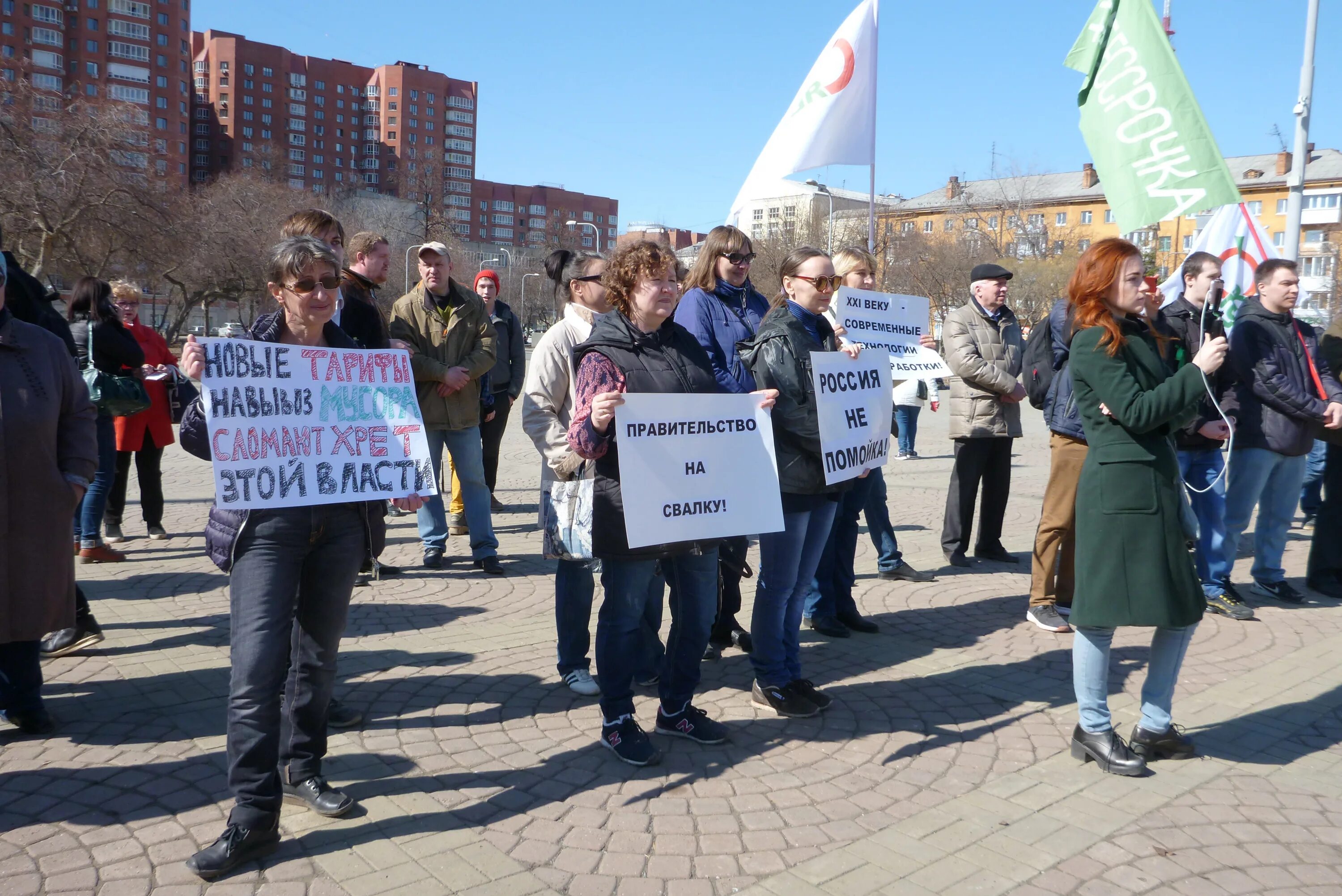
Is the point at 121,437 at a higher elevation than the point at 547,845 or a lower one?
higher

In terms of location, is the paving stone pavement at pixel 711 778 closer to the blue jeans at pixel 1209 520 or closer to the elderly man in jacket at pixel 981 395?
the blue jeans at pixel 1209 520

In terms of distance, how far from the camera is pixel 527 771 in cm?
394

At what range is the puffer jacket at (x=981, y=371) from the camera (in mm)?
7266

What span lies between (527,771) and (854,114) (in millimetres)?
5056

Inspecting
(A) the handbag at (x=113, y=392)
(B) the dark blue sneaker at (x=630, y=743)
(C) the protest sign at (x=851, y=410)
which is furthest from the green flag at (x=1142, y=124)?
(A) the handbag at (x=113, y=392)

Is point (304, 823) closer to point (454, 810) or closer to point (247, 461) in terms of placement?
point (454, 810)

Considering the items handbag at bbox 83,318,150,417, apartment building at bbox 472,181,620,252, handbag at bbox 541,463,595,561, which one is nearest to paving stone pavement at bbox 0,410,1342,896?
handbag at bbox 541,463,595,561

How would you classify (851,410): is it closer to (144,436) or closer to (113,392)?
(113,392)

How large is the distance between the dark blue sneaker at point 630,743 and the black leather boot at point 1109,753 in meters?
1.71

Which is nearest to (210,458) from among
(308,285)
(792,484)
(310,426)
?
(310,426)

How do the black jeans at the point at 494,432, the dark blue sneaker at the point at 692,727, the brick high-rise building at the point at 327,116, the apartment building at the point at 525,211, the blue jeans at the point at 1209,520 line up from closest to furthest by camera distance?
the dark blue sneaker at the point at 692,727
the blue jeans at the point at 1209,520
the black jeans at the point at 494,432
the brick high-rise building at the point at 327,116
the apartment building at the point at 525,211

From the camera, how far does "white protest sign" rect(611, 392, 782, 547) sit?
12.5ft

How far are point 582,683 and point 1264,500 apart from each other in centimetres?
508

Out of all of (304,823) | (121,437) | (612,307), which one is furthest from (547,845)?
(121,437)
